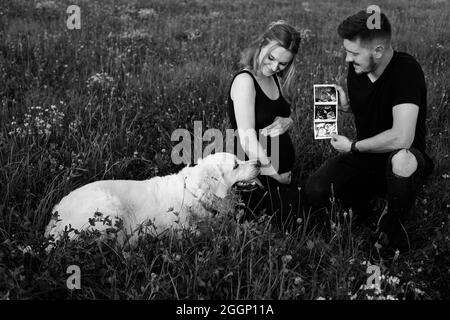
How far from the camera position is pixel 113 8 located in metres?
11.4

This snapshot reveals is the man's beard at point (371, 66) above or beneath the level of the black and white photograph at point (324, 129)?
above

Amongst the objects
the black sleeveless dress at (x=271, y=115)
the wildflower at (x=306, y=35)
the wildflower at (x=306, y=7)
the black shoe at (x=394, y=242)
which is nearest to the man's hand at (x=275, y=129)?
the black sleeveless dress at (x=271, y=115)

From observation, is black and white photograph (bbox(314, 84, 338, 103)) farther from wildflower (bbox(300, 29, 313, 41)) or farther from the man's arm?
Result: wildflower (bbox(300, 29, 313, 41))

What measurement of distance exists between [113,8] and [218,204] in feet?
29.5

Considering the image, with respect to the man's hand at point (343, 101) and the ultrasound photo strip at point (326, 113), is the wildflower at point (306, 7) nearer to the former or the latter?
the man's hand at point (343, 101)

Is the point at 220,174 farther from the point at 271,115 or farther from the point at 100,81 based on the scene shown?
the point at 100,81

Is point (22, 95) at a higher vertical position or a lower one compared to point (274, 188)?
higher

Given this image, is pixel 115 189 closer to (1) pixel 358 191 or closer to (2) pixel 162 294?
(2) pixel 162 294

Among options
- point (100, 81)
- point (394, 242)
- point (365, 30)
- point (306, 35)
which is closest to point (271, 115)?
point (365, 30)

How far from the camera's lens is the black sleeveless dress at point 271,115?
4512 millimetres

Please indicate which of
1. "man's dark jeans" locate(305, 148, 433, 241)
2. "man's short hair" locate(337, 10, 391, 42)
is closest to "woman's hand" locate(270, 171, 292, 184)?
"man's dark jeans" locate(305, 148, 433, 241)

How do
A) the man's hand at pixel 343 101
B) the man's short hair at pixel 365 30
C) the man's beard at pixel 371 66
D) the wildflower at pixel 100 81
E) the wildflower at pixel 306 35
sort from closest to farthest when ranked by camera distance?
the man's short hair at pixel 365 30 → the man's beard at pixel 371 66 → the man's hand at pixel 343 101 → the wildflower at pixel 100 81 → the wildflower at pixel 306 35

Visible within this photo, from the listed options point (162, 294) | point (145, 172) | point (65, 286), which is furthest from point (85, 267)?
point (145, 172)

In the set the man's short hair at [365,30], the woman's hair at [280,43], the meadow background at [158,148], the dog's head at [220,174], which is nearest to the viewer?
the meadow background at [158,148]
